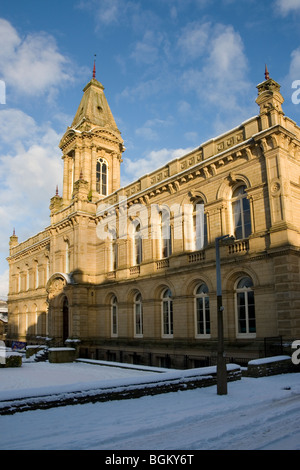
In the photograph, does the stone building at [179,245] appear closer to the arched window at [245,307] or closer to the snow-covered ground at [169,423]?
the arched window at [245,307]

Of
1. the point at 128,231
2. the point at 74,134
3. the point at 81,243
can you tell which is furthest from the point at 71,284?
the point at 74,134

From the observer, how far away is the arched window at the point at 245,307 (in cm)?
1797

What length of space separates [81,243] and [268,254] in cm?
1609

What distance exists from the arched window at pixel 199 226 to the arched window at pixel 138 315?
613 centimetres

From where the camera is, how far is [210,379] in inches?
493

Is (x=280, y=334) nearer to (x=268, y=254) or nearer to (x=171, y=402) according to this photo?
(x=268, y=254)

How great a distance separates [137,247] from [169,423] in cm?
1868

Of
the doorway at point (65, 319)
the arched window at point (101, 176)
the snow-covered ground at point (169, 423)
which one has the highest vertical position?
the arched window at point (101, 176)

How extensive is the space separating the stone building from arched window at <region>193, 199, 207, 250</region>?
56mm

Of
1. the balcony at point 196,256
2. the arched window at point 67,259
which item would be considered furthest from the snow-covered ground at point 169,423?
the arched window at point 67,259

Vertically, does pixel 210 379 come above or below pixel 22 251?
below

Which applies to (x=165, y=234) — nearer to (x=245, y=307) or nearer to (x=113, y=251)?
(x=113, y=251)

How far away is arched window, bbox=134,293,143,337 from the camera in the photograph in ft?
82.0
